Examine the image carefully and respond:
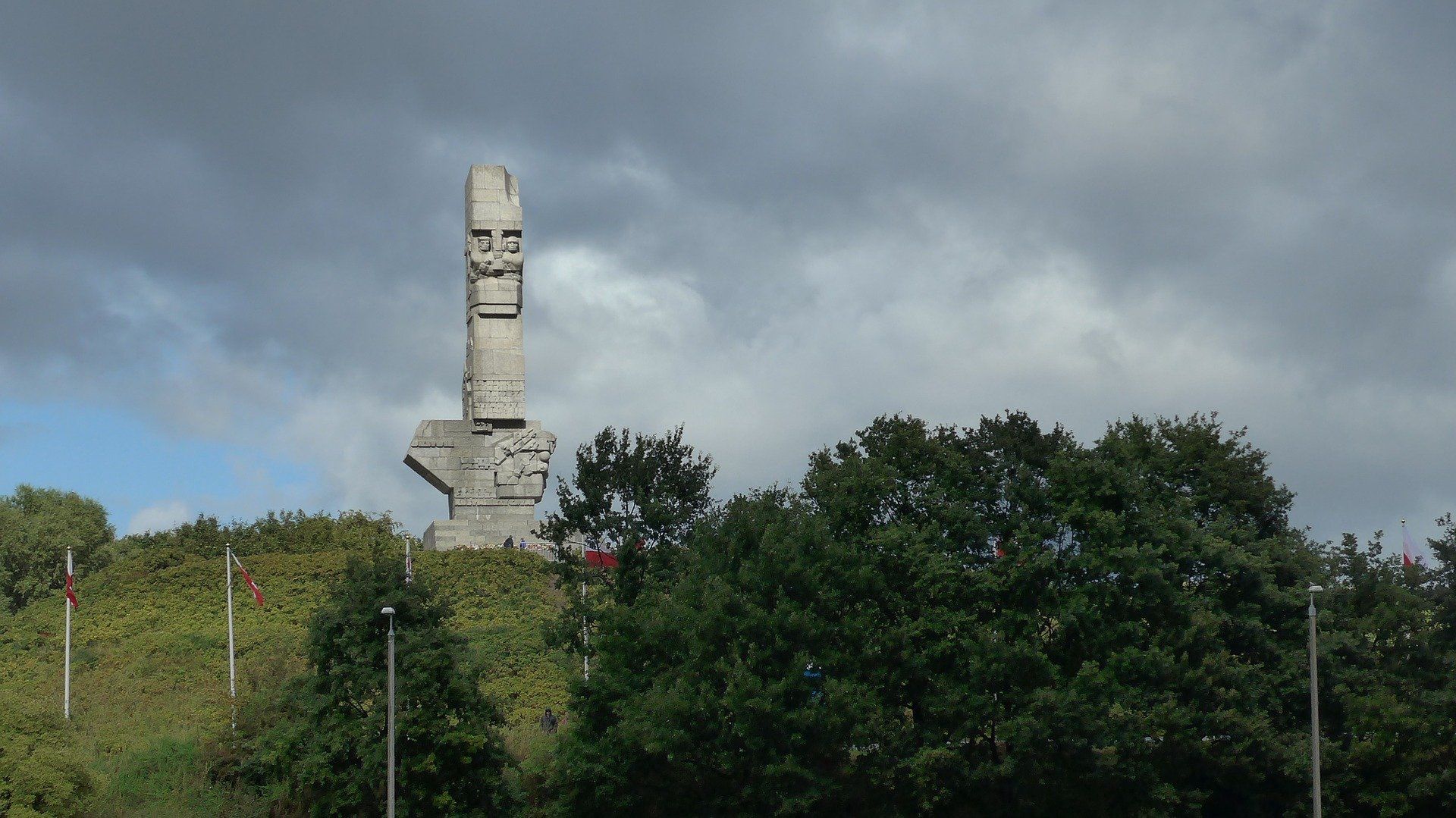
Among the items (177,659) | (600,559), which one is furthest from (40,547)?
(600,559)

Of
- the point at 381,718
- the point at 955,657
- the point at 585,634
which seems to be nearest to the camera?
the point at 381,718

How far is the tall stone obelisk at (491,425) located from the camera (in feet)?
184

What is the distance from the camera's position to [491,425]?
5662 cm

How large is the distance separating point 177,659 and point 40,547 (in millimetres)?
20426

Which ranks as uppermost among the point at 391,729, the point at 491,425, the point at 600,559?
the point at 491,425

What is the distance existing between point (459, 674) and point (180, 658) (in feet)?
51.9

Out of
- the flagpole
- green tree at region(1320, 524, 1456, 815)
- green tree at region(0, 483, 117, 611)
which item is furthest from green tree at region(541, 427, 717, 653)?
green tree at region(0, 483, 117, 611)

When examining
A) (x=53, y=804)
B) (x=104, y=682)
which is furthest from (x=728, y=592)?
(x=104, y=682)

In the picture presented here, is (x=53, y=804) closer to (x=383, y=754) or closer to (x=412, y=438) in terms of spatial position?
(x=383, y=754)

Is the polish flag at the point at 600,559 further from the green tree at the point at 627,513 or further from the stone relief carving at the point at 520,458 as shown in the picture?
the stone relief carving at the point at 520,458

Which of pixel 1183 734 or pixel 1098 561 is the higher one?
pixel 1098 561

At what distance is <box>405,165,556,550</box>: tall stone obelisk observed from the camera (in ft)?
184

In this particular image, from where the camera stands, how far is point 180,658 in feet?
144

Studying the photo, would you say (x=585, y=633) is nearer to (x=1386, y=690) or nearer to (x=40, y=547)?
(x=1386, y=690)
